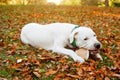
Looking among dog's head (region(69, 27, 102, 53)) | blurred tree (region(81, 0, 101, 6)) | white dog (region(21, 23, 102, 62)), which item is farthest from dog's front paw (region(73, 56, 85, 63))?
blurred tree (region(81, 0, 101, 6))

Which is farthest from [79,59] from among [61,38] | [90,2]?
[90,2]

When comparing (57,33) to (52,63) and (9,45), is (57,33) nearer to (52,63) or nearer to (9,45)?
(52,63)

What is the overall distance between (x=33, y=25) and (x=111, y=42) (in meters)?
2.00

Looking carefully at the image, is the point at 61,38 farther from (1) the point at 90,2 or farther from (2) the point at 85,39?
(1) the point at 90,2

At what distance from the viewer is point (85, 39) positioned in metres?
6.14

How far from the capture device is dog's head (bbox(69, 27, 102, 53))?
6.01m

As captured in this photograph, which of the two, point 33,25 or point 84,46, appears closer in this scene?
point 84,46

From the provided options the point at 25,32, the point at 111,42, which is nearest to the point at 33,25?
the point at 25,32

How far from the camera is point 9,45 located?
25.2 ft

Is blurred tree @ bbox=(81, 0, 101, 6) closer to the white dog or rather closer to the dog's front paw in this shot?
the white dog

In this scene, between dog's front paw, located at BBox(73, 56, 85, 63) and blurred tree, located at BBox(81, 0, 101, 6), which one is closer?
dog's front paw, located at BBox(73, 56, 85, 63)

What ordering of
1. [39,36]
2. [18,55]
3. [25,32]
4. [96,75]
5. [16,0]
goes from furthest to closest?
[16,0]
[25,32]
[39,36]
[18,55]
[96,75]

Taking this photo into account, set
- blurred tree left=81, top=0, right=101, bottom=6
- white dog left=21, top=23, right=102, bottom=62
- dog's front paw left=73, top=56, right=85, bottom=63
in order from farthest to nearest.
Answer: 1. blurred tree left=81, top=0, right=101, bottom=6
2. white dog left=21, top=23, right=102, bottom=62
3. dog's front paw left=73, top=56, right=85, bottom=63

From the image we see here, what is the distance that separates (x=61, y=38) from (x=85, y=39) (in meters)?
0.66
